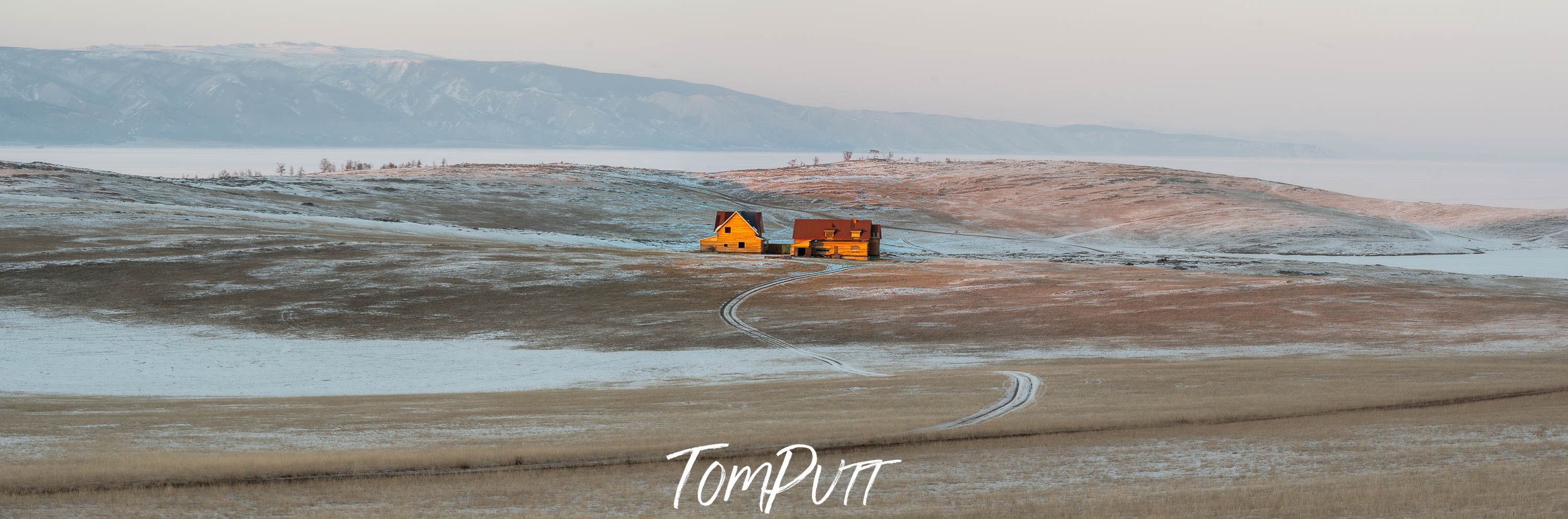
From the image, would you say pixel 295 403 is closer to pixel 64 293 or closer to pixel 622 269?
pixel 64 293

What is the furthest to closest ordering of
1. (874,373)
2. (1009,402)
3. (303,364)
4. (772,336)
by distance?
1. (772,336)
2. (303,364)
3. (874,373)
4. (1009,402)

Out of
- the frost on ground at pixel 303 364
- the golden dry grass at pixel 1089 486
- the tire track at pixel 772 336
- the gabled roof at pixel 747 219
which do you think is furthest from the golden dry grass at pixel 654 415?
the gabled roof at pixel 747 219

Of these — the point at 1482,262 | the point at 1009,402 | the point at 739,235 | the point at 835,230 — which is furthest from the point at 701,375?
the point at 1482,262

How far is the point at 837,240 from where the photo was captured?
108375 millimetres

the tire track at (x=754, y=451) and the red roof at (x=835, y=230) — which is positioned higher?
the red roof at (x=835, y=230)

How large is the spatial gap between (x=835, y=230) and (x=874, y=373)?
61982mm

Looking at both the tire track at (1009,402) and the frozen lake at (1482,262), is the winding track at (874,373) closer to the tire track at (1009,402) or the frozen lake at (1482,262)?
the tire track at (1009,402)

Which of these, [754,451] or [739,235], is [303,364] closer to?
[754,451]

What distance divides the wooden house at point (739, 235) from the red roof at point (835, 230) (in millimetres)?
4300

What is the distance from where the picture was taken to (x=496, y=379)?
156ft

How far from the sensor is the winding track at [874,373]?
3000 centimetres

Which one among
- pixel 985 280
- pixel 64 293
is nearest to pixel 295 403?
pixel 64 293

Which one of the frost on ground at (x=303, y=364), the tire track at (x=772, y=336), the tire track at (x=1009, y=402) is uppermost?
the tire track at (x=1009, y=402)

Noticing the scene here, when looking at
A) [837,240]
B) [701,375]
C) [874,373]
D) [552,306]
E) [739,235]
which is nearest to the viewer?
[701,375]
